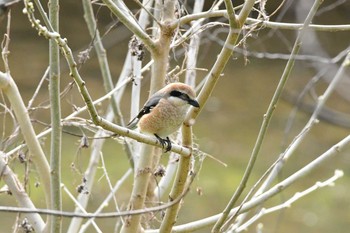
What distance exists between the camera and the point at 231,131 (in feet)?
20.9

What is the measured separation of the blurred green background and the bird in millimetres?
1757

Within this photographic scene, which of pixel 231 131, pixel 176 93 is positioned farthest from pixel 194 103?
pixel 231 131

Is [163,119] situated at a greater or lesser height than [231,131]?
lesser

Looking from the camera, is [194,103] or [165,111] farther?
[165,111]

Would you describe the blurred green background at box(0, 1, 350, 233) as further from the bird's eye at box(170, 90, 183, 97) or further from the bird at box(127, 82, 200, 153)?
the bird's eye at box(170, 90, 183, 97)

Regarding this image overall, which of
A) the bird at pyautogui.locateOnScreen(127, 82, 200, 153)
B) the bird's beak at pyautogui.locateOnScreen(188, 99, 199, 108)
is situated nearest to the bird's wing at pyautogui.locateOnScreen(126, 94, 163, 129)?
the bird at pyautogui.locateOnScreen(127, 82, 200, 153)

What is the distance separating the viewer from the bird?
202 centimetres

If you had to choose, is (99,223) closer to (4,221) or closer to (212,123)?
(4,221)

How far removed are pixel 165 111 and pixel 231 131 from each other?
4.25 m

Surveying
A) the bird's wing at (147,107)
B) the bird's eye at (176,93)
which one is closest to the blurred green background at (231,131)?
the bird's wing at (147,107)

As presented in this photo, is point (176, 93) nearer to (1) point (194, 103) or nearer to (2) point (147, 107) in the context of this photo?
(2) point (147, 107)

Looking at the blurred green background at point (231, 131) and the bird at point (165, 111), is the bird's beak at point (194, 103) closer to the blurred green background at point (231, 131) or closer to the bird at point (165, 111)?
the bird at point (165, 111)

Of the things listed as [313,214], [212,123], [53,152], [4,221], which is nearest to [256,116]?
[212,123]

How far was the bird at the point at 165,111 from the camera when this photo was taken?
2.02 metres
